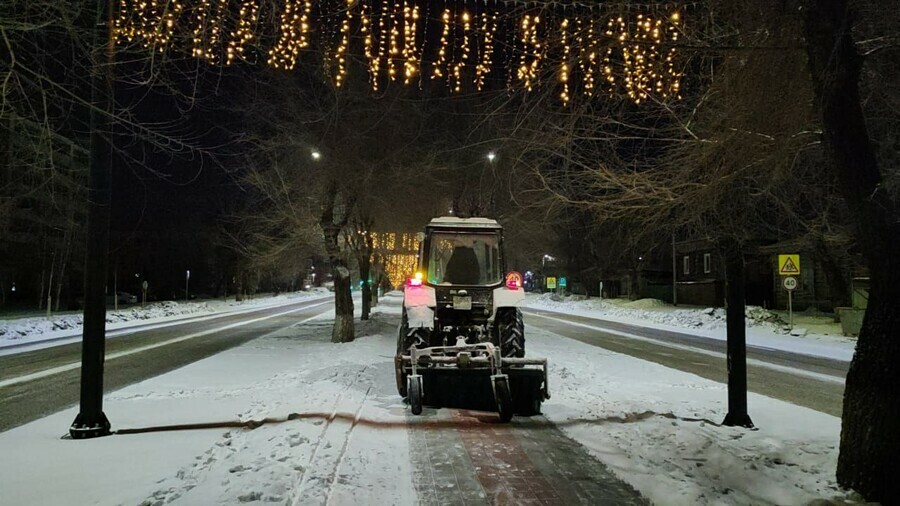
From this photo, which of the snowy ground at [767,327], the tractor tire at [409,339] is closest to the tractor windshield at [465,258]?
the tractor tire at [409,339]

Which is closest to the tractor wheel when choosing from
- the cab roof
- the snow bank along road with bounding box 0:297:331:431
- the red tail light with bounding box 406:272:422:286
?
the red tail light with bounding box 406:272:422:286

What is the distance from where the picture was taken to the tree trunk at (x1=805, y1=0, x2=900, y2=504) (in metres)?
5.02

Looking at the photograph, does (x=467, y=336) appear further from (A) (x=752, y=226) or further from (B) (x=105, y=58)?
(B) (x=105, y=58)

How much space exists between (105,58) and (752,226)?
8500 millimetres

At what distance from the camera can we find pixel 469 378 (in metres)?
8.93

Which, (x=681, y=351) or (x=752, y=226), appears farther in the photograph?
(x=681, y=351)

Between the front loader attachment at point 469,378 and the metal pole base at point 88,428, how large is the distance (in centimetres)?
392

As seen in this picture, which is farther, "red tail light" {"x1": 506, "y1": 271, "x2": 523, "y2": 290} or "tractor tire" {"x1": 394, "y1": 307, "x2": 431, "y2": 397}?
"red tail light" {"x1": 506, "y1": 271, "x2": 523, "y2": 290}

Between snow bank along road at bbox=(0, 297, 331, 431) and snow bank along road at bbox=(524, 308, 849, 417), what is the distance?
1282 centimetres

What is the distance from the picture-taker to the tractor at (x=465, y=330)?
877 centimetres

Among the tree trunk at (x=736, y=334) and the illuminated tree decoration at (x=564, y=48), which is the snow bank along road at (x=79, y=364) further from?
the tree trunk at (x=736, y=334)

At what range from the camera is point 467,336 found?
10.7 metres

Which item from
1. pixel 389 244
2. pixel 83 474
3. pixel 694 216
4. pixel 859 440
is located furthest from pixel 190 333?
pixel 859 440

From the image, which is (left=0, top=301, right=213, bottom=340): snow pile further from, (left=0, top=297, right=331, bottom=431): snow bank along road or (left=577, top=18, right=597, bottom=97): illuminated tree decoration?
(left=577, top=18, right=597, bottom=97): illuminated tree decoration
